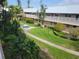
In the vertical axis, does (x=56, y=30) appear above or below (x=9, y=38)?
below

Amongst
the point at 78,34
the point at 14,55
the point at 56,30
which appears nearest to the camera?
the point at 14,55

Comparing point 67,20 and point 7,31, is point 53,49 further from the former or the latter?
point 67,20

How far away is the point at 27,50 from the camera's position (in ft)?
63.3

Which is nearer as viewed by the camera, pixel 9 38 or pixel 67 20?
pixel 9 38

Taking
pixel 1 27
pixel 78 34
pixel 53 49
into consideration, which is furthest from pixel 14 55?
pixel 78 34

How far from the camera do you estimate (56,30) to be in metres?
48.2

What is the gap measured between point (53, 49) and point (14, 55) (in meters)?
12.3

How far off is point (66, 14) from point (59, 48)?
30.6 meters

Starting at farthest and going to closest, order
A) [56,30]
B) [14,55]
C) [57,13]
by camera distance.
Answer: [57,13]
[56,30]
[14,55]

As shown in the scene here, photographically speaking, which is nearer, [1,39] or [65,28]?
[1,39]

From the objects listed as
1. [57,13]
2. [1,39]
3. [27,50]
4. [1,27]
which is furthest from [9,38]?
[57,13]

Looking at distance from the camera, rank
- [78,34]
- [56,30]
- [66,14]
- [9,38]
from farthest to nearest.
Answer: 1. [66,14]
2. [56,30]
3. [78,34]
4. [9,38]

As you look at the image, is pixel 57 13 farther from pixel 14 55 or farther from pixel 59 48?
pixel 14 55

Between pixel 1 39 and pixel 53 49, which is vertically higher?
pixel 1 39
